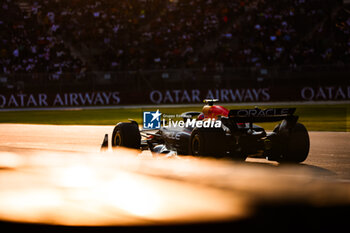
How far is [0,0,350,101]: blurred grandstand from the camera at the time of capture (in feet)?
106

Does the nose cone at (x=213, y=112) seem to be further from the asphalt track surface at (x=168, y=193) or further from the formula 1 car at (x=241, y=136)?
the asphalt track surface at (x=168, y=193)

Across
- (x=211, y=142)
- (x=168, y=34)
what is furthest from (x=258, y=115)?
(x=168, y=34)

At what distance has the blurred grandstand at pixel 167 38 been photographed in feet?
106

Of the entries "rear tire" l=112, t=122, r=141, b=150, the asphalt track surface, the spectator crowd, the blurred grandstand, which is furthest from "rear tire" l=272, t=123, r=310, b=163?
the spectator crowd

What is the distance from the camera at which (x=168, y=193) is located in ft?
21.0

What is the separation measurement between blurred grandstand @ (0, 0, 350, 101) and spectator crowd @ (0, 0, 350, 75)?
6 cm

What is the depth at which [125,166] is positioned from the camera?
8664 mm

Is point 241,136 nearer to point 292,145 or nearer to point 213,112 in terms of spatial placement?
point 213,112

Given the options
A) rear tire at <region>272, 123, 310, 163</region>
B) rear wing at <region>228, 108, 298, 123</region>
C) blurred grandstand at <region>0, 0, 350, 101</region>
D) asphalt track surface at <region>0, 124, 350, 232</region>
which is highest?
blurred grandstand at <region>0, 0, 350, 101</region>

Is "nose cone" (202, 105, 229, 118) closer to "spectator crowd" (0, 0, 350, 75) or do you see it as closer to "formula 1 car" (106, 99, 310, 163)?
"formula 1 car" (106, 99, 310, 163)

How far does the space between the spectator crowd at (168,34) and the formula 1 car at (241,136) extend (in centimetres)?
2367

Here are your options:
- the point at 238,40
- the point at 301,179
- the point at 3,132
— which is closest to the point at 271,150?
the point at 301,179

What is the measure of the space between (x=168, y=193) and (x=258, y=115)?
2225mm

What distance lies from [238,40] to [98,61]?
819 centimetres
